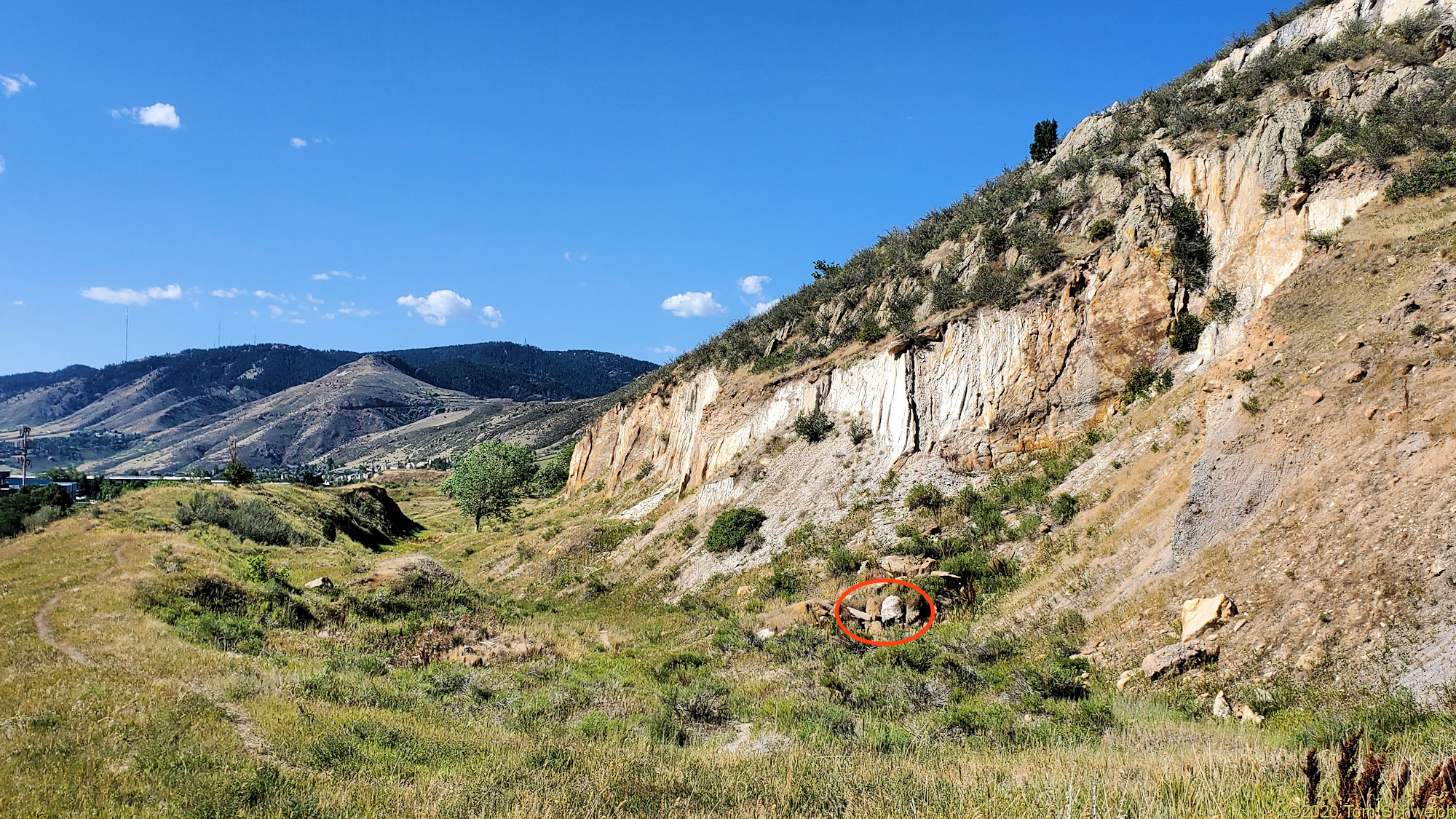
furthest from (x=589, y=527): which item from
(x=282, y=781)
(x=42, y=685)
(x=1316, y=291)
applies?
(x=1316, y=291)

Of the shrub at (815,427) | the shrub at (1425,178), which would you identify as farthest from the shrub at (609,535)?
the shrub at (1425,178)

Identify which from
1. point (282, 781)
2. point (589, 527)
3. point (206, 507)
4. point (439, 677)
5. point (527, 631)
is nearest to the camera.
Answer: point (282, 781)

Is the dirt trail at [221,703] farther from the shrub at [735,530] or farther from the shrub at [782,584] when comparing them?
the shrub at [735,530]

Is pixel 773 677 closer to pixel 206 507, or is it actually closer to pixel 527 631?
pixel 527 631

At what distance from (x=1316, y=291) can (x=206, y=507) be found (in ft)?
176

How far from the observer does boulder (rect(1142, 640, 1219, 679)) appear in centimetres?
1038

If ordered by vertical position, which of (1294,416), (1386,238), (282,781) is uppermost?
(1386,238)

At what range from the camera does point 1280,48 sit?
83.9ft

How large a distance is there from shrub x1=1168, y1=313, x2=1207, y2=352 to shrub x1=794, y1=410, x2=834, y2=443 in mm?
12882

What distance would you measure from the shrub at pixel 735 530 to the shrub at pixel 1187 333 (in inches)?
595

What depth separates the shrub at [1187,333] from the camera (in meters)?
19.9

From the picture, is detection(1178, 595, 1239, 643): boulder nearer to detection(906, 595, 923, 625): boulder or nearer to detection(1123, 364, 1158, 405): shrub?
detection(906, 595, 923, 625): boulder

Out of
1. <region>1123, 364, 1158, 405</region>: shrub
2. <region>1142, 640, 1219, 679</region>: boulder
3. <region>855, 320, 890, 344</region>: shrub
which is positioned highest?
<region>855, 320, 890, 344</region>: shrub

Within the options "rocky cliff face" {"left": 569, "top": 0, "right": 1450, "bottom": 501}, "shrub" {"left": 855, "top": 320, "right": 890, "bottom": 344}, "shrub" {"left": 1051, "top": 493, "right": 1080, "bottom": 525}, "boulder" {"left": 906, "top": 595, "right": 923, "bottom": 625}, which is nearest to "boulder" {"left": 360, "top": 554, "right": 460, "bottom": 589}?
"boulder" {"left": 906, "top": 595, "right": 923, "bottom": 625}
